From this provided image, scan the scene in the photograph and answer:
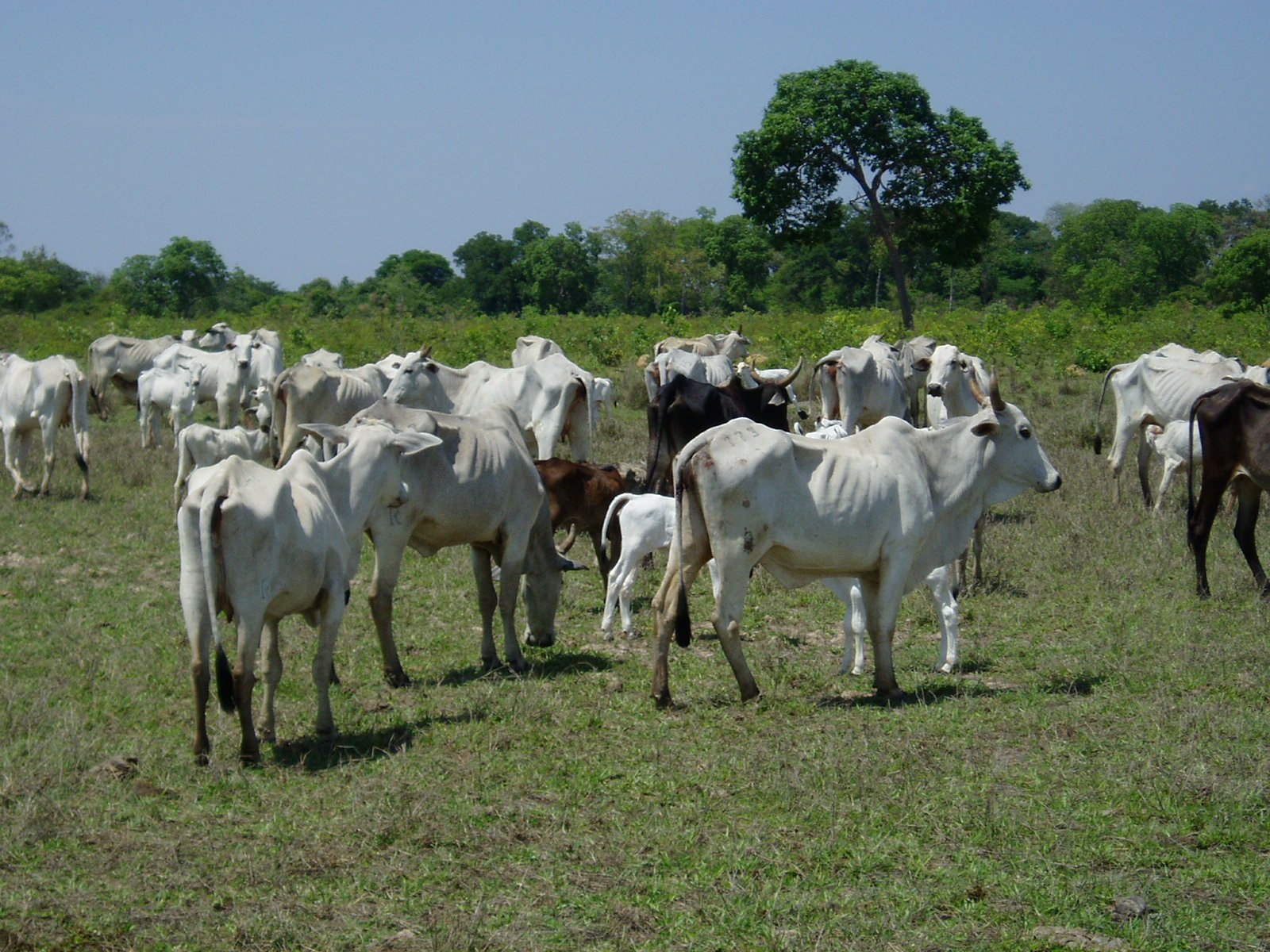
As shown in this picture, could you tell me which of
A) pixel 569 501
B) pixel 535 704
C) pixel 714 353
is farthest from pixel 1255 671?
pixel 714 353

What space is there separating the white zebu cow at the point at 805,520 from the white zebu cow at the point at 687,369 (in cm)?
772

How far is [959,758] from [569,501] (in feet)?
16.3

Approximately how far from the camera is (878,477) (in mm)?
8117

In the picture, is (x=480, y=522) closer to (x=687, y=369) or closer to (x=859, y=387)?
(x=859, y=387)

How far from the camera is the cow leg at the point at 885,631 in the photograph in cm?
806

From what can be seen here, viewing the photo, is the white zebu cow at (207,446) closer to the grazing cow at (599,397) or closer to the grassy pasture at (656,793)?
the grazing cow at (599,397)

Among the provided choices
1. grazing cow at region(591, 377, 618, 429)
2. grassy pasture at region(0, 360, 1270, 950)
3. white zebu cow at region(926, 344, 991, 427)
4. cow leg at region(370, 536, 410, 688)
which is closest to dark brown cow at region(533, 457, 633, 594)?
grassy pasture at region(0, 360, 1270, 950)

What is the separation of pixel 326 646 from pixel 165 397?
14883 millimetres

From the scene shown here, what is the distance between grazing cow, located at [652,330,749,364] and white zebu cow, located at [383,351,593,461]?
12.6 ft

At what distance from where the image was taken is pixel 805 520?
791 cm

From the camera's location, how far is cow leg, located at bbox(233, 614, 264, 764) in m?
6.68

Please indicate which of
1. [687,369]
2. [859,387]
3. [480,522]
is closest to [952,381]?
[859,387]

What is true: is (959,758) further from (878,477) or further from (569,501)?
(569,501)

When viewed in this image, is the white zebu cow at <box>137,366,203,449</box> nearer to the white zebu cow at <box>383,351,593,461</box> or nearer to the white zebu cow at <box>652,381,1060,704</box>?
the white zebu cow at <box>383,351,593,461</box>
